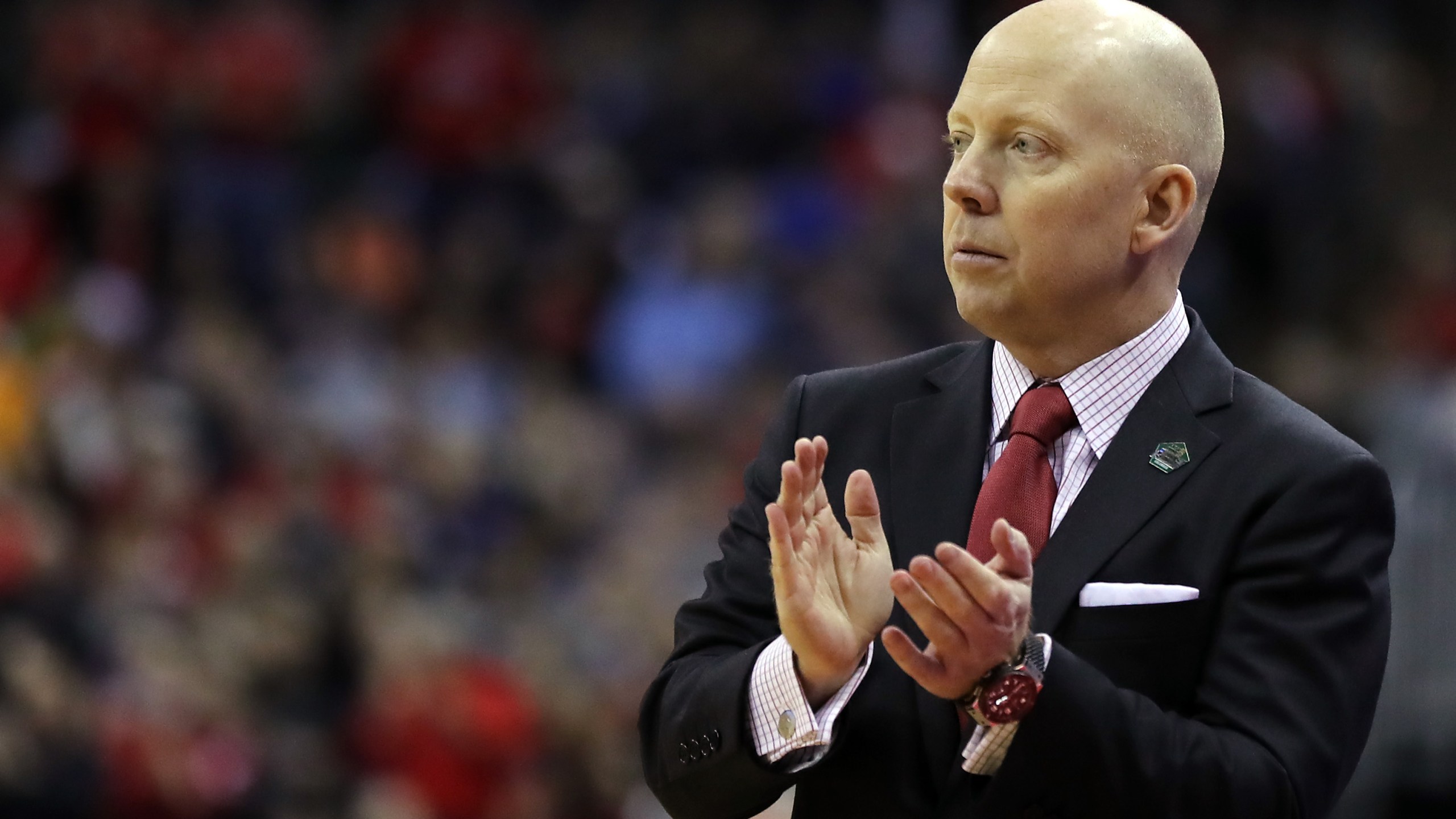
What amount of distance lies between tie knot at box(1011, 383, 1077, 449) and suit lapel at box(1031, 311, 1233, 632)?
2.9 inches

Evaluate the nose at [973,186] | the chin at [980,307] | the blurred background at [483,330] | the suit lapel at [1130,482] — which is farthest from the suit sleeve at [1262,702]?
the blurred background at [483,330]

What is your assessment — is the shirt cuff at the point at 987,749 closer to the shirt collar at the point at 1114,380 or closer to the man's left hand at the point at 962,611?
the man's left hand at the point at 962,611

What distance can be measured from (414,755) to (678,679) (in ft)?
17.7

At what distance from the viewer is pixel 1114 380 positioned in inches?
105

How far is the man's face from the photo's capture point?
8.39 feet

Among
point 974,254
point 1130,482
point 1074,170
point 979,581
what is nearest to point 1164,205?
point 1074,170

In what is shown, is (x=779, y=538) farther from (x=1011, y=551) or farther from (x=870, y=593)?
(x=1011, y=551)

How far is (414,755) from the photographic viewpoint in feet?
25.7

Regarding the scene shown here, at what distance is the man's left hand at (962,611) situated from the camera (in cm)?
223

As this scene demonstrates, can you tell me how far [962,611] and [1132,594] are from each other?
34 centimetres

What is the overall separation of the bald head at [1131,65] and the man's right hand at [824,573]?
59cm

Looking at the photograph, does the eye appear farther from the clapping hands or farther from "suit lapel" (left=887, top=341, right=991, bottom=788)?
the clapping hands

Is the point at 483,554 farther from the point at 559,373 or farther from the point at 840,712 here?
the point at 840,712

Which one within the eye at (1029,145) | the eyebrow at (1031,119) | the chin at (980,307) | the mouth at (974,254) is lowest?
the chin at (980,307)
